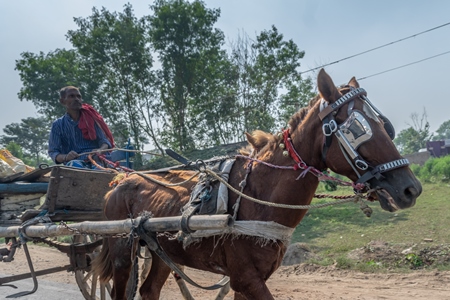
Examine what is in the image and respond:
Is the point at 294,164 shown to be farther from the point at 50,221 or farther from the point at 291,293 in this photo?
the point at 291,293

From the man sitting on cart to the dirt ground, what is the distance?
9.39ft

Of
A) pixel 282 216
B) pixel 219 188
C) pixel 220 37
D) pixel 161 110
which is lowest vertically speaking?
pixel 282 216

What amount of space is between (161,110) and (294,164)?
17.1 metres

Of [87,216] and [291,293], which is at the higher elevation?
[87,216]

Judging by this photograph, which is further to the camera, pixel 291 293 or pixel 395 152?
pixel 291 293

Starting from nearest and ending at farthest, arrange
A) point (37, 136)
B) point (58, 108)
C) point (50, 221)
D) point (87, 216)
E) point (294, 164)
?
point (294, 164)
point (50, 221)
point (87, 216)
point (58, 108)
point (37, 136)

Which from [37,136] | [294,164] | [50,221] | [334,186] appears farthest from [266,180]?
[37,136]

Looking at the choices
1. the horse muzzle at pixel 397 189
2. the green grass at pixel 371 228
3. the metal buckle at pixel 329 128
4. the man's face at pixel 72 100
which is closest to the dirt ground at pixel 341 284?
the green grass at pixel 371 228

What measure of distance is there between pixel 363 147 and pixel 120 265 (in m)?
2.70

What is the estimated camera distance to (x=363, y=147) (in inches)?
121

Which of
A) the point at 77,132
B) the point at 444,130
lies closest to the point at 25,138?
the point at 77,132

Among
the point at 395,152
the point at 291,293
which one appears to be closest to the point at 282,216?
the point at 395,152

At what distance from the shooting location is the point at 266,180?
3.58 meters

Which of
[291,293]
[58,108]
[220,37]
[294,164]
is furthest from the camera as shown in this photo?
[58,108]
